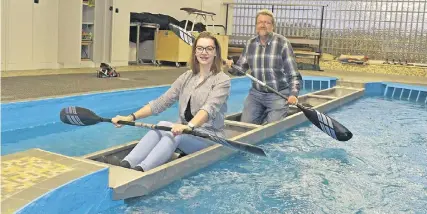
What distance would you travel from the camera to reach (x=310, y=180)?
2.88 metres

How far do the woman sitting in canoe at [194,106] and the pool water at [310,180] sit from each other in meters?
0.18

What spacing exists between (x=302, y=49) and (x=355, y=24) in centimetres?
129

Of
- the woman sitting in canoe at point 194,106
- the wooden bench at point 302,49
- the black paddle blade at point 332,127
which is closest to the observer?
the woman sitting in canoe at point 194,106

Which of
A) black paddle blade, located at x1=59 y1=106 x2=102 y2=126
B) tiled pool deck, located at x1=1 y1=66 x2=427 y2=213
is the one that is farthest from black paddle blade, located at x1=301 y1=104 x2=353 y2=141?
tiled pool deck, located at x1=1 y1=66 x2=427 y2=213

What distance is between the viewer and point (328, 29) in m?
10.4

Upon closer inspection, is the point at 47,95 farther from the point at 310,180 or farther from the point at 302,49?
the point at 302,49

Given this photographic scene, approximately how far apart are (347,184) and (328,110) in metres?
2.66

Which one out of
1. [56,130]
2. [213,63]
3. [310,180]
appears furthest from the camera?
[56,130]

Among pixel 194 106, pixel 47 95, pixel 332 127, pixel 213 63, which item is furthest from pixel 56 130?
pixel 332 127

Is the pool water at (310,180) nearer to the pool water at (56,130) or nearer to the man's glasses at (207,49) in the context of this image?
the man's glasses at (207,49)

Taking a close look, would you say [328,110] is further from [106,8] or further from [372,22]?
[372,22]

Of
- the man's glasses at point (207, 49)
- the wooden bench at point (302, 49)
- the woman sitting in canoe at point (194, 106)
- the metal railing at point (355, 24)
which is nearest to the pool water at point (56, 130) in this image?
the woman sitting in canoe at point (194, 106)

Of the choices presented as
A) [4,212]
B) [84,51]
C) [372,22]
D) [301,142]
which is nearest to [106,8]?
[84,51]

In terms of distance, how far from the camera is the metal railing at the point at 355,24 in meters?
9.74
